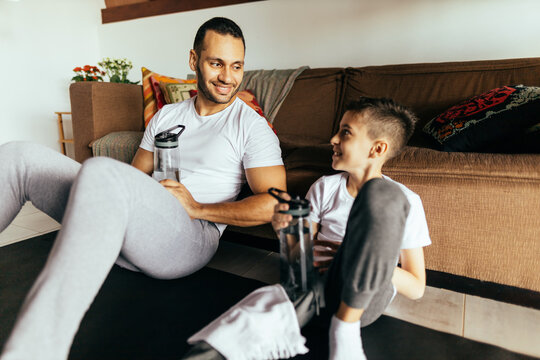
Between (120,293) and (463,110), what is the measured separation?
1.47 m

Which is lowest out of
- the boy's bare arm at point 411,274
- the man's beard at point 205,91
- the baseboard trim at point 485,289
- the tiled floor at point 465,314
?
the tiled floor at point 465,314

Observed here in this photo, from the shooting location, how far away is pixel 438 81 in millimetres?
1691

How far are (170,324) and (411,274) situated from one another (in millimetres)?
705

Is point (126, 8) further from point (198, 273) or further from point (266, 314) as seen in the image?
point (266, 314)

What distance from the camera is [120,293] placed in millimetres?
1187

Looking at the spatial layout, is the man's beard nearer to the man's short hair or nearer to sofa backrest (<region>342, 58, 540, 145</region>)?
the man's short hair

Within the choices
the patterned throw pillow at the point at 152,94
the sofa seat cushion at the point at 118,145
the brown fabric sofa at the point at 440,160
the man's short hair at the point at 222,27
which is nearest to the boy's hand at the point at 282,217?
the brown fabric sofa at the point at 440,160

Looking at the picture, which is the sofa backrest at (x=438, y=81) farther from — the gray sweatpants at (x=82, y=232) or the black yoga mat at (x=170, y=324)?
the gray sweatpants at (x=82, y=232)

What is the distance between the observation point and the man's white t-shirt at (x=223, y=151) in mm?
1162

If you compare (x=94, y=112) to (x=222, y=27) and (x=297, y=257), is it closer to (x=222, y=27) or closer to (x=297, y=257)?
(x=222, y=27)

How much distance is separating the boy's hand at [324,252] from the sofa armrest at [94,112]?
5.18 ft

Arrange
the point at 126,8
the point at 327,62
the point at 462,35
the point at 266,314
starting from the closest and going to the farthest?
the point at 266,314 → the point at 462,35 → the point at 327,62 → the point at 126,8

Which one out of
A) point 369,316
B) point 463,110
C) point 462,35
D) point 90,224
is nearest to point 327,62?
point 462,35

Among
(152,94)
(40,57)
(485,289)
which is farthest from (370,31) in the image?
(40,57)
